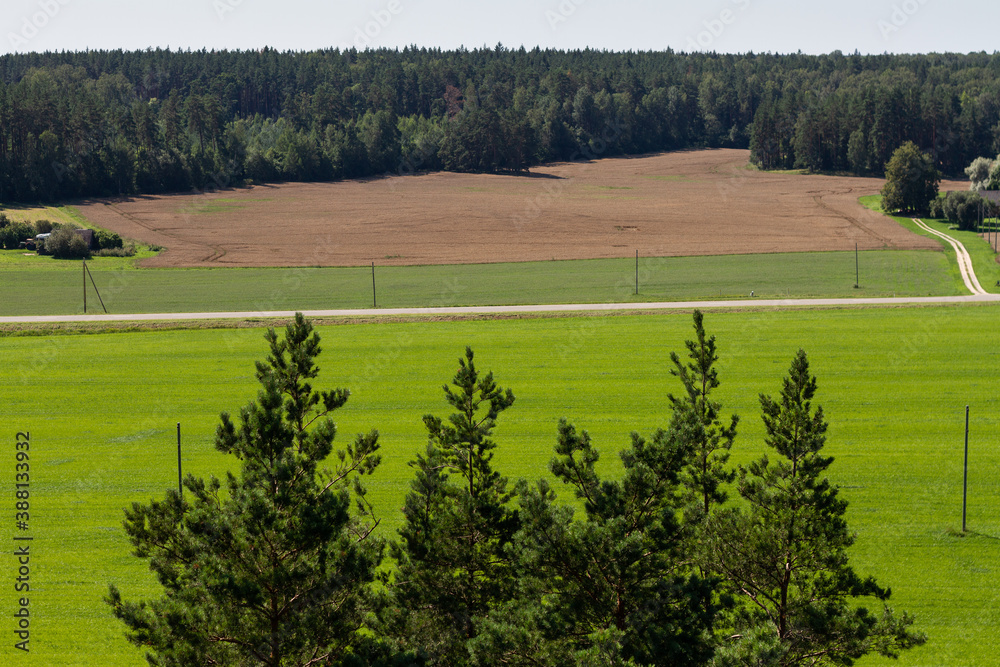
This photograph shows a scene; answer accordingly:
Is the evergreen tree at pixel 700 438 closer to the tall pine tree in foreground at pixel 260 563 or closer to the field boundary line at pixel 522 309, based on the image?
the tall pine tree in foreground at pixel 260 563

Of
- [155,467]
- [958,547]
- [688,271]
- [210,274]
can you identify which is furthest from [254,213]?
[958,547]

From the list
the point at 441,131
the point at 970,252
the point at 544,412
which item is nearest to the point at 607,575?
the point at 544,412

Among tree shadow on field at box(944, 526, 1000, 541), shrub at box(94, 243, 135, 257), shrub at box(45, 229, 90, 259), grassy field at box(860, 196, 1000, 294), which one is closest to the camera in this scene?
tree shadow on field at box(944, 526, 1000, 541)

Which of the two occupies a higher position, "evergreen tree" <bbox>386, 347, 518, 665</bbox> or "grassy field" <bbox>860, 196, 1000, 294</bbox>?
"grassy field" <bbox>860, 196, 1000, 294</bbox>

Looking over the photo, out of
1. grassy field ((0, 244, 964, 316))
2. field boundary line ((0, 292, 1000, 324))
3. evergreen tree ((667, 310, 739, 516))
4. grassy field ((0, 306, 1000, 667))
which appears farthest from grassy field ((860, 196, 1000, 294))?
evergreen tree ((667, 310, 739, 516))

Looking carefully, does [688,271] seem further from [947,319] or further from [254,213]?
[254,213]

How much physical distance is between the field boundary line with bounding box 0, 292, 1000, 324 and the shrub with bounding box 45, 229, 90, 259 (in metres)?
31.7

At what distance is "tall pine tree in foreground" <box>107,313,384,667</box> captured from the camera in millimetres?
9562

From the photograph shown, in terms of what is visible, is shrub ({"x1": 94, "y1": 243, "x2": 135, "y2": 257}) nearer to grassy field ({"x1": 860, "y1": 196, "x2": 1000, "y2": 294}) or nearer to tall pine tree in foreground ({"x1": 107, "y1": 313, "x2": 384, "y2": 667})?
grassy field ({"x1": 860, "y1": 196, "x2": 1000, "y2": 294})

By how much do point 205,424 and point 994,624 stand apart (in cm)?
2326

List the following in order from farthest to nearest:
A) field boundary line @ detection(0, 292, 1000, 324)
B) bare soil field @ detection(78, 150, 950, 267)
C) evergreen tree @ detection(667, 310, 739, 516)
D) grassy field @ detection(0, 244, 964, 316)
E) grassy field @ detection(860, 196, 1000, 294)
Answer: bare soil field @ detection(78, 150, 950, 267), grassy field @ detection(860, 196, 1000, 294), grassy field @ detection(0, 244, 964, 316), field boundary line @ detection(0, 292, 1000, 324), evergreen tree @ detection(667, 310, 739, 516)

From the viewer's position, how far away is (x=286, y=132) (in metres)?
142

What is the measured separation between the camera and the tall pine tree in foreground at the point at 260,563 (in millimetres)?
9562

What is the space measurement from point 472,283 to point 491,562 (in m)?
50.6
